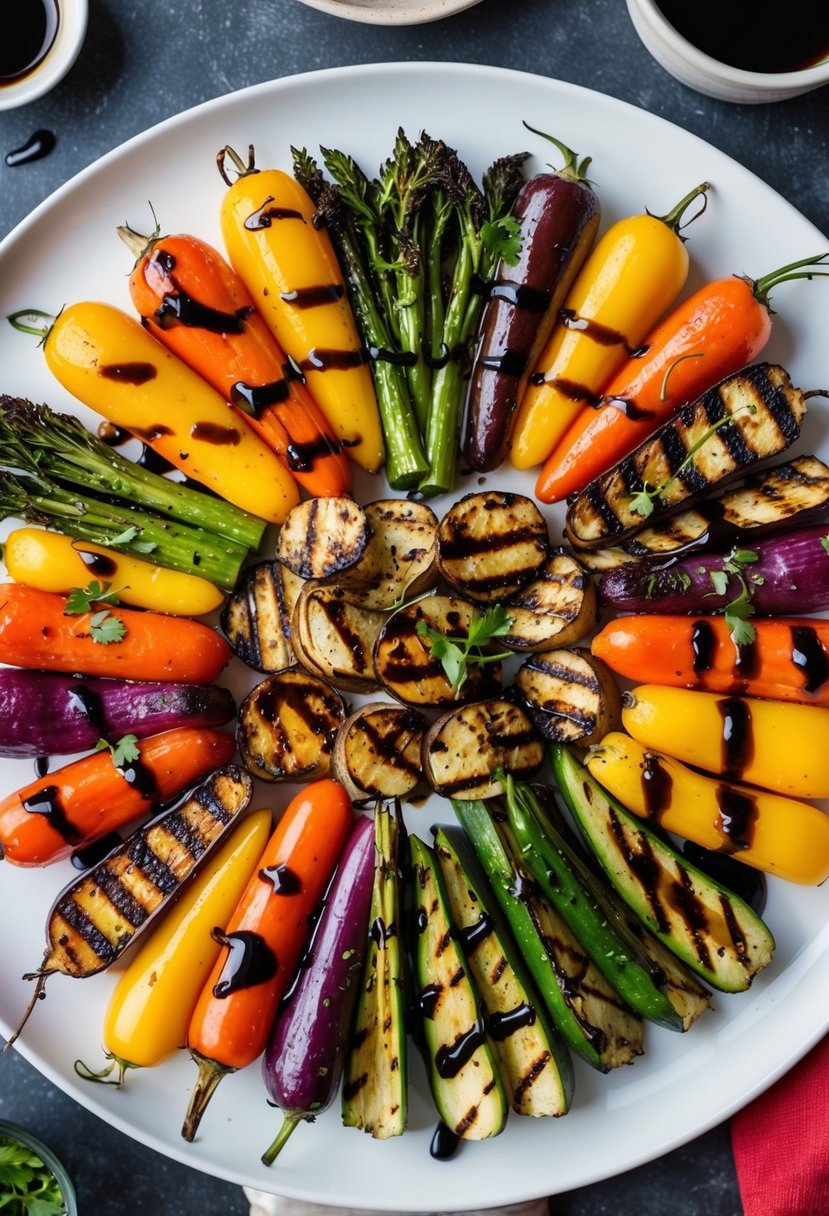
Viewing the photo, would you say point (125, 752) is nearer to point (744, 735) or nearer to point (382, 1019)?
point (382, 1019)

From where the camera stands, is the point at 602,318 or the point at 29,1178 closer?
the point at 602,318

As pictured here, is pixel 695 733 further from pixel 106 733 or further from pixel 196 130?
pixel 196 130

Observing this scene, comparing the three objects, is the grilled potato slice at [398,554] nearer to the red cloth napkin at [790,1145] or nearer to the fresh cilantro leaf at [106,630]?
the fresh cilantro leaf at [106,630]

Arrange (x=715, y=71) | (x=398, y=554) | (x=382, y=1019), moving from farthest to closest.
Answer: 1. (x=398, y=554)
2. (x=382, y=1019)
3. (x=715, y=71)

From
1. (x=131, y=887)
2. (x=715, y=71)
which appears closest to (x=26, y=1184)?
(x=131, y=887)

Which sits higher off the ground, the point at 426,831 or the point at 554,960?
the point at 426,831

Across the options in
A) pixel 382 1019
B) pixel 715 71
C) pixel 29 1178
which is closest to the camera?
pixel 715 71
